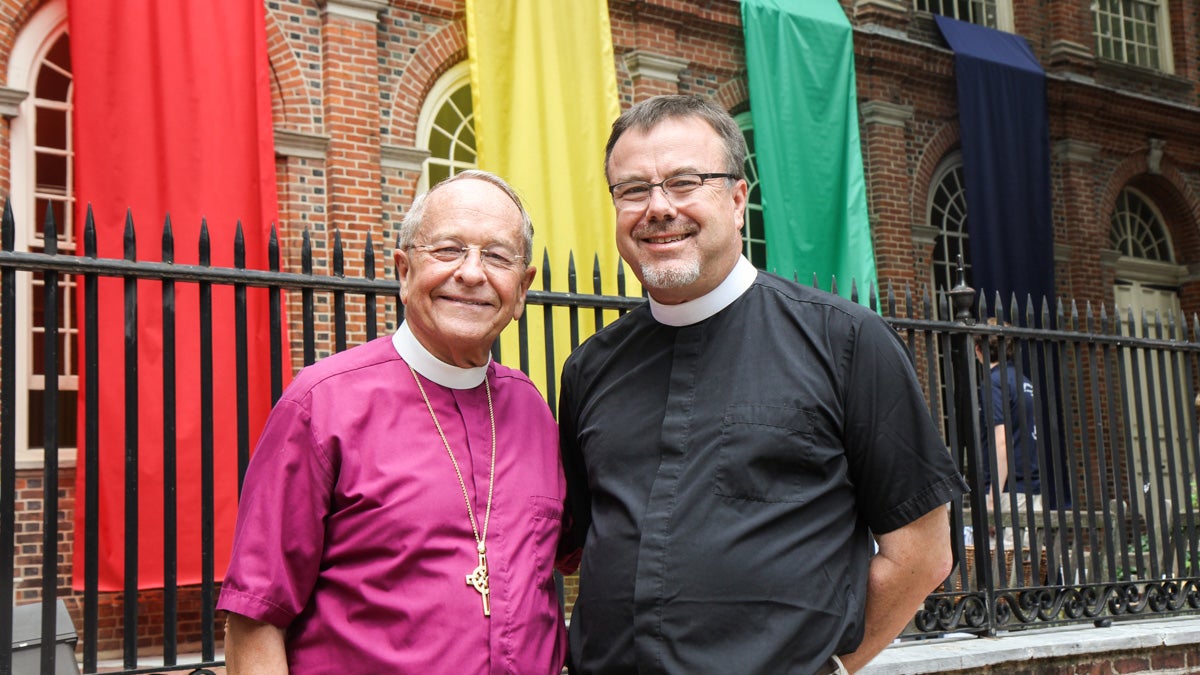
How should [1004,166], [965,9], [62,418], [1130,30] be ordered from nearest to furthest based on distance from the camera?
[62,418], [1004,166], [965,9], [1130,30]

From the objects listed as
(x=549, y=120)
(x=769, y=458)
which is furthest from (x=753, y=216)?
(x=769, y=458)

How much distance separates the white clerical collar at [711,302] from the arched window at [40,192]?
654cm

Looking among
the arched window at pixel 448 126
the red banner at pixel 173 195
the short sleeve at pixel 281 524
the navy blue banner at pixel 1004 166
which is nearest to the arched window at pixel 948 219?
the navy blue banner at pixel 1004 166

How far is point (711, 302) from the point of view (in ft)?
8.07

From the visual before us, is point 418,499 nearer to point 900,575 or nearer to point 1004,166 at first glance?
point 900,575

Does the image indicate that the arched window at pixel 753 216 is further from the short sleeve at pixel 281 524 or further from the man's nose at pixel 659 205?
the short sleeve at pixel 281 524

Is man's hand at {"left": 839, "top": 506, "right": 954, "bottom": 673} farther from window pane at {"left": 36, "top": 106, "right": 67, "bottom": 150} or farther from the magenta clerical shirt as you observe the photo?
window pane at {"left": 36, "top": 106, "right": 67, "bottom": 150}

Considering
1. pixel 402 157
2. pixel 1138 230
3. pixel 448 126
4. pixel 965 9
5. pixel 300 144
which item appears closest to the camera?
pixel 300 144

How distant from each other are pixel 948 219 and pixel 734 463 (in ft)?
41.9

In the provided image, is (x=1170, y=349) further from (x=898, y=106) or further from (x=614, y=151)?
(x=898, y=106)

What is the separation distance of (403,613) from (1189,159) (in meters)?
16.7

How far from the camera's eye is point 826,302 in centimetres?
241

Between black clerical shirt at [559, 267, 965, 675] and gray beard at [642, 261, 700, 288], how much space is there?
13 centimetres

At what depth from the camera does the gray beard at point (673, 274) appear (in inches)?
93.7
